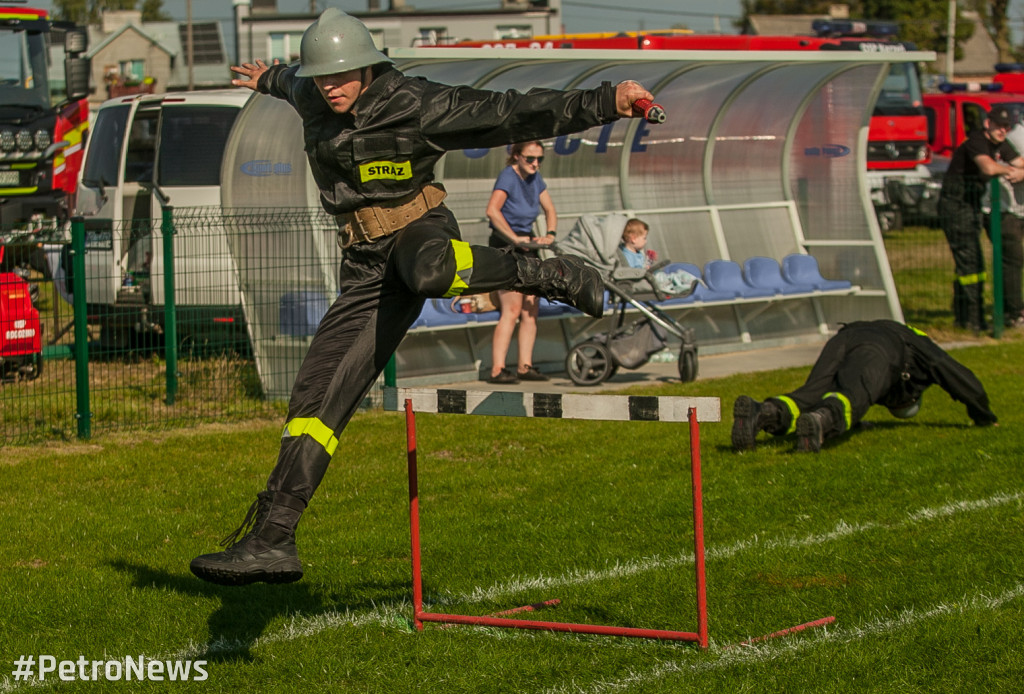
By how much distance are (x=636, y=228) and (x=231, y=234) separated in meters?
4.11

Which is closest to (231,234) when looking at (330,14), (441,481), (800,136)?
(441,481)

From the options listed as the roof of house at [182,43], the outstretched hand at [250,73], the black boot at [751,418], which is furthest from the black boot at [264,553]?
the roof of house at [182,43]

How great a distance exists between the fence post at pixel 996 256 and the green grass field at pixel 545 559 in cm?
515

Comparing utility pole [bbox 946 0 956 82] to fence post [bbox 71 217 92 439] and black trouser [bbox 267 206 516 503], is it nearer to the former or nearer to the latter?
fence post [bbox 71 217 92 439]

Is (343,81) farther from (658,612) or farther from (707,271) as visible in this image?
(707,271)

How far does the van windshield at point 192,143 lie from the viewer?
→ 45.5 feet

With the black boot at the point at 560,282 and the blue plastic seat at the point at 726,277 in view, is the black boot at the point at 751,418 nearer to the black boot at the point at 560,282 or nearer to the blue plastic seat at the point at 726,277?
the black boot at the point at 560,282

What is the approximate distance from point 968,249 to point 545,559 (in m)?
10.1

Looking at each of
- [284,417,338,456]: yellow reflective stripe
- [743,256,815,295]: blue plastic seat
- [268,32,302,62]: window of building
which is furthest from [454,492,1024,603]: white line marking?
[268,32,302,62]: window of building

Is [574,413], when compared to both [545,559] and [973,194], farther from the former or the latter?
[973,194]

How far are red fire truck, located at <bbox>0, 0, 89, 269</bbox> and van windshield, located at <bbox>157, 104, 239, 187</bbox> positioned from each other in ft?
17.2

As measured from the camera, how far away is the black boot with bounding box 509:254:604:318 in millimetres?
5520

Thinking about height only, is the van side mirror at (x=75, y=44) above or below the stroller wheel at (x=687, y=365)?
above

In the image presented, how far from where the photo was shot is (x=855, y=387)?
9.02m
